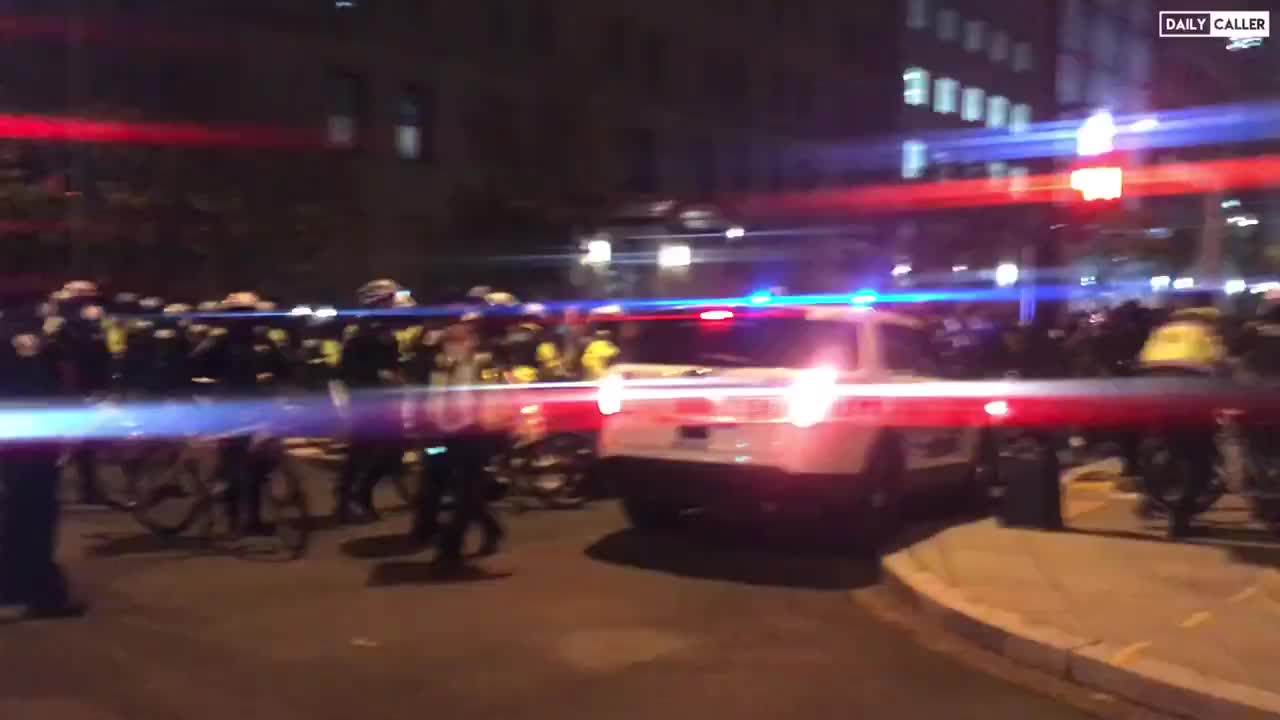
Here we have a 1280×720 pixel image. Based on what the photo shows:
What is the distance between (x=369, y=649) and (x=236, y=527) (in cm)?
344

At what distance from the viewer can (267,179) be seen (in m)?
24.2

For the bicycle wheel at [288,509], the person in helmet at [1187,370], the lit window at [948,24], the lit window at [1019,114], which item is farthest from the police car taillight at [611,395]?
the lit window at [1019,114]

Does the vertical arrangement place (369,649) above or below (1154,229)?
below

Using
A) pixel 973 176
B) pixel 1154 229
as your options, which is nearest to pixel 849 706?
pixel 1154 229

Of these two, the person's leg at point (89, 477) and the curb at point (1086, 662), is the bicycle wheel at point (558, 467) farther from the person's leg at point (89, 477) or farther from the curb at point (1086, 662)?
the curb at point (1086, 662)

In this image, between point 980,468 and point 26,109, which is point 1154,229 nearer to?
point 980,468

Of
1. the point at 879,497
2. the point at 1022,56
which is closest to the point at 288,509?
the point at 879,497

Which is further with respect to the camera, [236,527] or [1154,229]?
[1154,229]

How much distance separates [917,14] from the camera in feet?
194

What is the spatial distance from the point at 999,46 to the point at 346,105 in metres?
45.2

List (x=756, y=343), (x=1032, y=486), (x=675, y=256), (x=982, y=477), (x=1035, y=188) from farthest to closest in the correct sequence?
(x=675, y=256) < (x=1035, y=188) < (x=982, y=477) < (x=1032, y=486) < (x=756, y=343)

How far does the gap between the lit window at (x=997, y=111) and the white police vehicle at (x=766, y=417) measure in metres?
60.3

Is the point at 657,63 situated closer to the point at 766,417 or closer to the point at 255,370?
the point at 255,370

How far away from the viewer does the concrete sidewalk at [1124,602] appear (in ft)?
21.0
